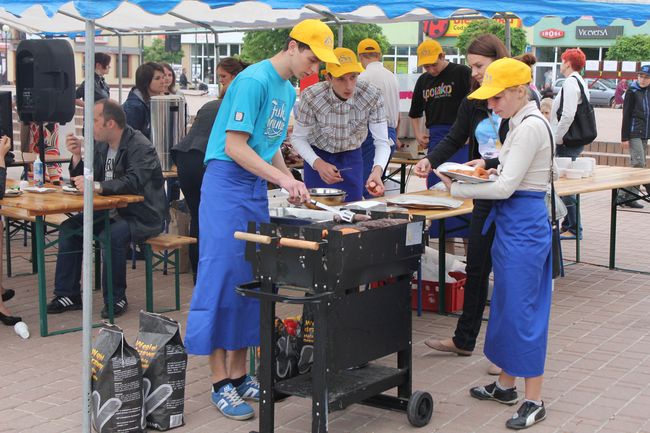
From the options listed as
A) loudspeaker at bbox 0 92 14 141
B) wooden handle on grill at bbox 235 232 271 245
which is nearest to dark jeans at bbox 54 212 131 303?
loudspeaker at bbox 0 92 14 141

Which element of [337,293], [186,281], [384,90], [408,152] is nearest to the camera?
[337,293]

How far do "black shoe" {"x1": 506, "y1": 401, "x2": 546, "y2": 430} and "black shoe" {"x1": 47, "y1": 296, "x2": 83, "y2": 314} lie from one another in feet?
11.6

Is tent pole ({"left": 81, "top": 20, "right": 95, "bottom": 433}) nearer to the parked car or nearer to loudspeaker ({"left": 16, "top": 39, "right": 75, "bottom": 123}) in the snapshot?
loudspeaker ({"left": 16, "top": 39, "right": 75, "bottom": 123})

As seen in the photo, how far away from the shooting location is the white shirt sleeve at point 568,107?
968cm

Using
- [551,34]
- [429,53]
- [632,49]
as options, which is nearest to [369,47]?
[429,53]

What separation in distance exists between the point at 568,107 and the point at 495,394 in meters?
5.42

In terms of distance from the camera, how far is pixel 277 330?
4668 millimetres

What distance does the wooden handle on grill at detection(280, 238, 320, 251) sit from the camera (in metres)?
3.97

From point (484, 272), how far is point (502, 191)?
918 millimetres

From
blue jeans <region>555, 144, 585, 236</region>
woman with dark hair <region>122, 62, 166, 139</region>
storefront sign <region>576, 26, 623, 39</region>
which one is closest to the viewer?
woman with dark hair <region>122, 62, 166, 139</region>

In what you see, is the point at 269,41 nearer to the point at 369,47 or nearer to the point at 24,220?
the point at 369,47

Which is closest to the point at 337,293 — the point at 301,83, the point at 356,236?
the point at 356,236

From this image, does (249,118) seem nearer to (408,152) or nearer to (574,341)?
(574,341)

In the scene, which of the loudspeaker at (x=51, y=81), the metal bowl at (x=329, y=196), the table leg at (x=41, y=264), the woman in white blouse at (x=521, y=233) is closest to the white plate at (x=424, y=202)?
the metal bowl at (x=329, y=196)
